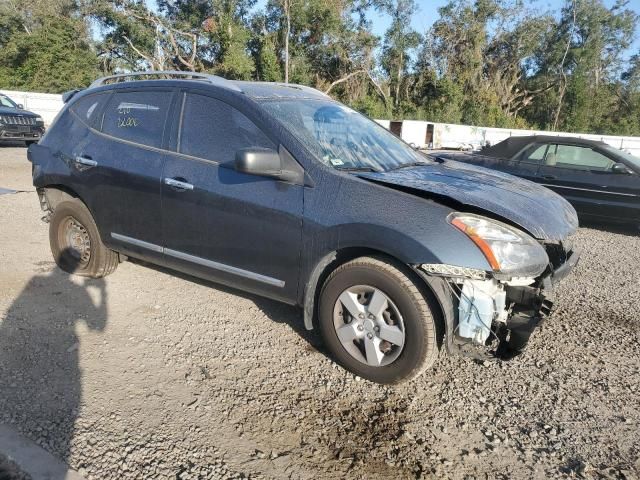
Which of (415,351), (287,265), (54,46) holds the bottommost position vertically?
(415,351)

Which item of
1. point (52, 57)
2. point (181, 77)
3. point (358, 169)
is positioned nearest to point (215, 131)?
point (181, 77)

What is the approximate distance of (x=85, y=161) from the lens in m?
4.23

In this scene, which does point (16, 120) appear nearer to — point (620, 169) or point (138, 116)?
point (138, 116)

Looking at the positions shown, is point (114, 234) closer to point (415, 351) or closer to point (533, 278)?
point (415, 351)

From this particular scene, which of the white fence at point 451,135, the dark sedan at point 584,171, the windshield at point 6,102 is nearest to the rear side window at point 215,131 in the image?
the dark sedan at point 584,171

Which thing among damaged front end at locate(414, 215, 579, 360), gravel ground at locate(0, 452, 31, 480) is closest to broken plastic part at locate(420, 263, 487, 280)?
damaged front end at locate(414, 215, 579, 360)

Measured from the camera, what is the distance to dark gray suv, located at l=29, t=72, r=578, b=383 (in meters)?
2.82

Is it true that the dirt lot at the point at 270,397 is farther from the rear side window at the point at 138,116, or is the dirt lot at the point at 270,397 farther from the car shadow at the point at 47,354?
the rear side window at the point at 138,116

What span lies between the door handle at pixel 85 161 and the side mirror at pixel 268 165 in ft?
5.55

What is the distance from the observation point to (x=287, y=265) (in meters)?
3.26

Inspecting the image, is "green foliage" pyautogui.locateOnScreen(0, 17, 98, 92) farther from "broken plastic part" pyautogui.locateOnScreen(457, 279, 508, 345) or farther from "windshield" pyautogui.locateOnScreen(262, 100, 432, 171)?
"broken plastic part" pyautogui.locateOnScreen(457, 279, 508, 345)

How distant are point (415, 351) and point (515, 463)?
75 centimetres

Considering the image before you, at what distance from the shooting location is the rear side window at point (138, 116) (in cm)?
388

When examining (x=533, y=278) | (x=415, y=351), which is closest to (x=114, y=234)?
(x=415, y=351)
